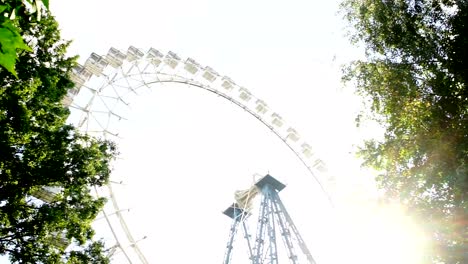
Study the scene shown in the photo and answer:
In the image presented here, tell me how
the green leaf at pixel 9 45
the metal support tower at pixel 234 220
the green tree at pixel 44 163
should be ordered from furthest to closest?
1. the metal support tower at pixel 234 220
2. the green tree at pixel 44 163
3. the green leaf at pixel 9 45

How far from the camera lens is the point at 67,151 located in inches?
451

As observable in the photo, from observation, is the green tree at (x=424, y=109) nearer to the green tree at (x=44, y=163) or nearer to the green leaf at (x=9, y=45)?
the green tree at (x=44, y=163)

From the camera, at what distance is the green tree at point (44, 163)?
10.1 meters

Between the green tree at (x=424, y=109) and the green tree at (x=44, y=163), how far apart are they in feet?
27.6

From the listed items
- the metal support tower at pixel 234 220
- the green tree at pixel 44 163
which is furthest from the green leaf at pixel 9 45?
the metal support tower at pixel 234 220

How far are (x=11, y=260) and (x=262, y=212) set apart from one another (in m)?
18.9

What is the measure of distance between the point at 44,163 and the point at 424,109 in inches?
400

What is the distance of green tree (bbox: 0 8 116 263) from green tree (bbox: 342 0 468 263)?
8403 mm

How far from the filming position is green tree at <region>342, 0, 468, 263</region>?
35.3 feet

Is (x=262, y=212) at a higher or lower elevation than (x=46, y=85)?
higher

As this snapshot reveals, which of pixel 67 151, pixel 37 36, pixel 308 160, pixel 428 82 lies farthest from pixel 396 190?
pixel 308 160

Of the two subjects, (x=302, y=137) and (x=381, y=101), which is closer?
(x=381, y=101)

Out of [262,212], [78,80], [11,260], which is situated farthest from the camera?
[262,212]

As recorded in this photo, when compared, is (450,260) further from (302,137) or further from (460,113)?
(302,137)
